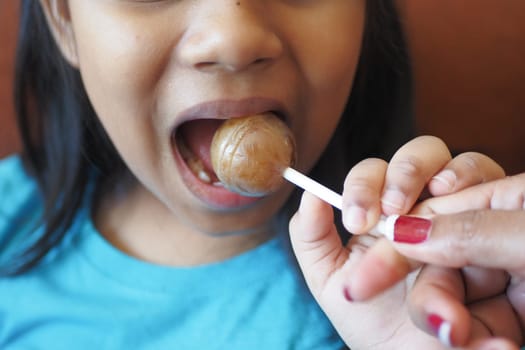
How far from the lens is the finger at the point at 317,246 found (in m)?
0.61

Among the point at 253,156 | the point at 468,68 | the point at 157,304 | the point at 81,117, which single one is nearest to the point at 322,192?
the point at 253,156

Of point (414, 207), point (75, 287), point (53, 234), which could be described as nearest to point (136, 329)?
point (75, 287)

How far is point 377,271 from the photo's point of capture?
0.52 m

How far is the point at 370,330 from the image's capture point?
24.6 inches

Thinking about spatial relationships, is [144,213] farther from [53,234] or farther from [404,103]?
[404,103]

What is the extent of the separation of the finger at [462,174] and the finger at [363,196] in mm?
57

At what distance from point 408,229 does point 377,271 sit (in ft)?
0.15

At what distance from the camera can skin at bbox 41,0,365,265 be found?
0.68 metres

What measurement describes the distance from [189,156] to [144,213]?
27 cm

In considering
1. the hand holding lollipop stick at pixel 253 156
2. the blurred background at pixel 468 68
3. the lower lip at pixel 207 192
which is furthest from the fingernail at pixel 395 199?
the blurred background at pixel 468 68

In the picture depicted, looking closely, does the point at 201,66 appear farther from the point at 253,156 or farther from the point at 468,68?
the point at 468,68

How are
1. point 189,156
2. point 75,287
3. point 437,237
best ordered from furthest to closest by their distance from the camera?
point 75,287
point 189,156
point 437,237

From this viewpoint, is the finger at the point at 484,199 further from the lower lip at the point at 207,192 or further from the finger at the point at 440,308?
the lower lip at the point at 207,192

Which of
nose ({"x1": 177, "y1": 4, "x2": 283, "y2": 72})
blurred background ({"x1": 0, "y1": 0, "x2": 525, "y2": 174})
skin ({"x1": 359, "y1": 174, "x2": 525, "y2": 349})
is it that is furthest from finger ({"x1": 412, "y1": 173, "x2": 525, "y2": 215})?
blurred background ({"x1": 0, "y1": 0, "x2": 525, "y2": 174})
